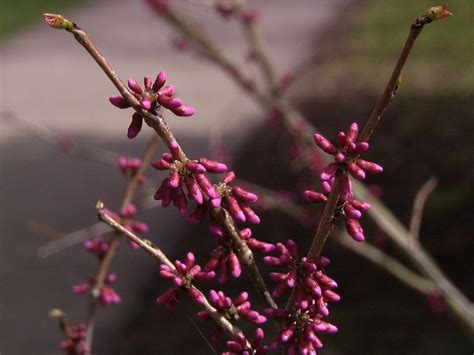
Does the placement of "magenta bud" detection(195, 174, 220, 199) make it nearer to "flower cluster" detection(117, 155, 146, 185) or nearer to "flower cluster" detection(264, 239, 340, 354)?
"flower cluster" detection(264, 239, 340, 354)

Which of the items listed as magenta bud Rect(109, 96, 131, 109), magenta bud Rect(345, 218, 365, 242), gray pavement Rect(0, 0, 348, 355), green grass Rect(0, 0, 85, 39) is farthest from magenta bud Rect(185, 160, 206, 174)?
green grass Rect(0, 0, 85, 39)

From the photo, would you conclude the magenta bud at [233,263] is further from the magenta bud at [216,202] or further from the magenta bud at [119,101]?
the magenta bud at [119,101]

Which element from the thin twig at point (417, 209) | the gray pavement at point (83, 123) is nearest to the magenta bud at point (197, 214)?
the thin twig at point (417, 209)

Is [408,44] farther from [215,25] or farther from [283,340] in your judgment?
[215,25]

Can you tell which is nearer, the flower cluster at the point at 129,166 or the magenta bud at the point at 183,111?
the magenta bud at the point at 183,111

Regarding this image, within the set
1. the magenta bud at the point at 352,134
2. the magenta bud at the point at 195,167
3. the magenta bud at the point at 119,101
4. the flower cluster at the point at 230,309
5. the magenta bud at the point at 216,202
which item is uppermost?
the magenta bud at the point at 352,134
